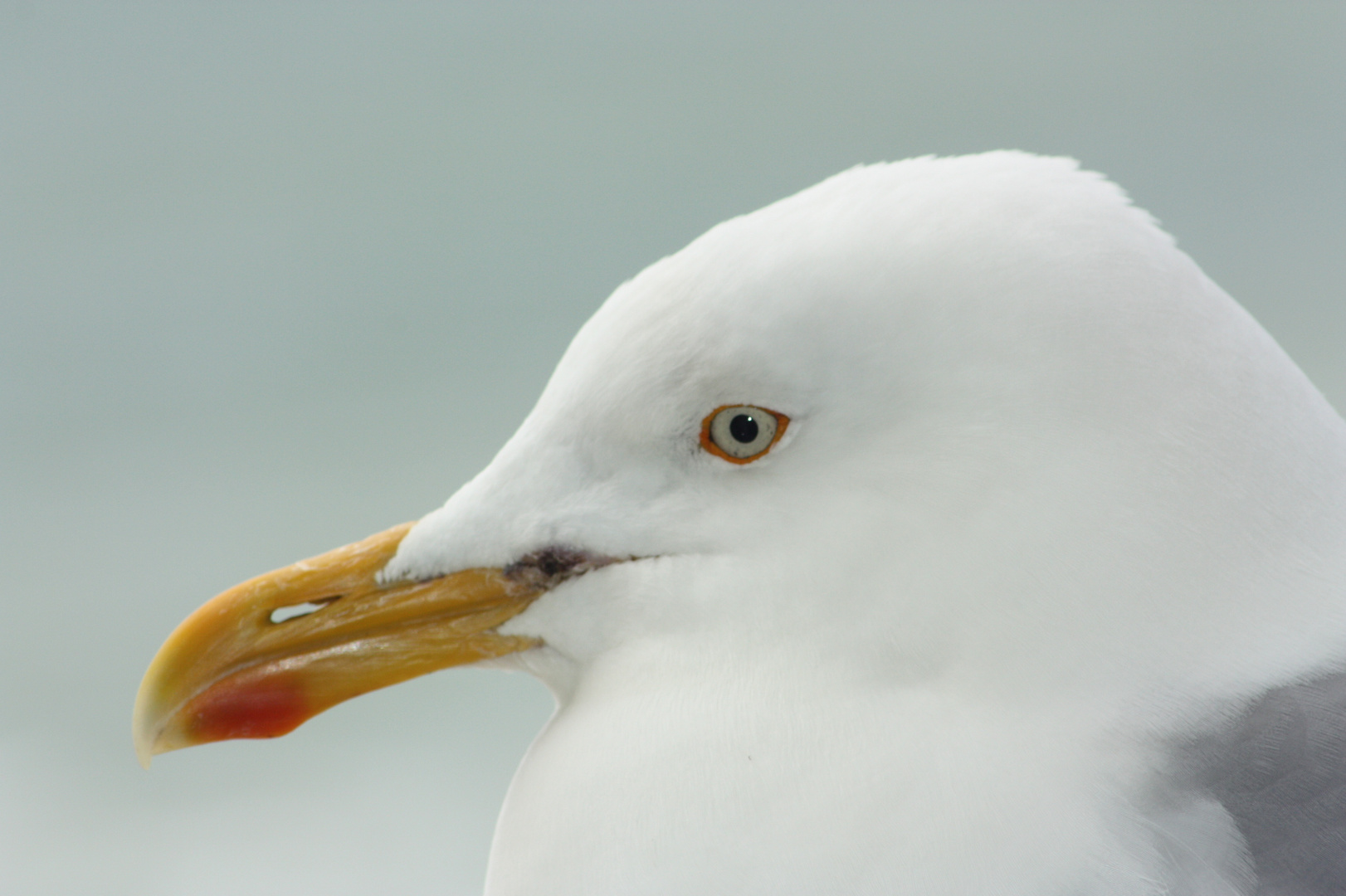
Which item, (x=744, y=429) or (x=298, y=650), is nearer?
(x=744, y=429)

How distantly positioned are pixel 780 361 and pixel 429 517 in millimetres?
328

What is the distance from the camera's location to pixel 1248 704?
0.83m

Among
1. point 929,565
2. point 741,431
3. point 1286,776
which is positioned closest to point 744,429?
point 741,431

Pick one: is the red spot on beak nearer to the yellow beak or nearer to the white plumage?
the yellow beak

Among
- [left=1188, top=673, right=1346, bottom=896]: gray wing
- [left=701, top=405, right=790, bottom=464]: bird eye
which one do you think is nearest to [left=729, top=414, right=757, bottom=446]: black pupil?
[left=701, top=405, right=790, bottom=464]: bird eye

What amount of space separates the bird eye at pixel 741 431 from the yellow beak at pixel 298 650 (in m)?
0.24

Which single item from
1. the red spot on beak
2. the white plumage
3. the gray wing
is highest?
the red spot on beak

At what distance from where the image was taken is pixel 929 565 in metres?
0.87

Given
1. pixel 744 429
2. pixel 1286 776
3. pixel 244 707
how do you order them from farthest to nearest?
1. pixel 244 707
2. pixel 744 429
3. pixel 1286 776

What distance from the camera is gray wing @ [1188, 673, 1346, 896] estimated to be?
789 mm

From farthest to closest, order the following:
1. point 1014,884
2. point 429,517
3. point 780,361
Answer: point 429,517, point 780,361, point 1014,884

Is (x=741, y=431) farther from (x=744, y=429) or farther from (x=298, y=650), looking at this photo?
(x=298, y=650)

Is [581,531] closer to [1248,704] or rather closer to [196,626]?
[196,626]

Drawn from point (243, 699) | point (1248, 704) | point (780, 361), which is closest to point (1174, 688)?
point (1248, 704)
